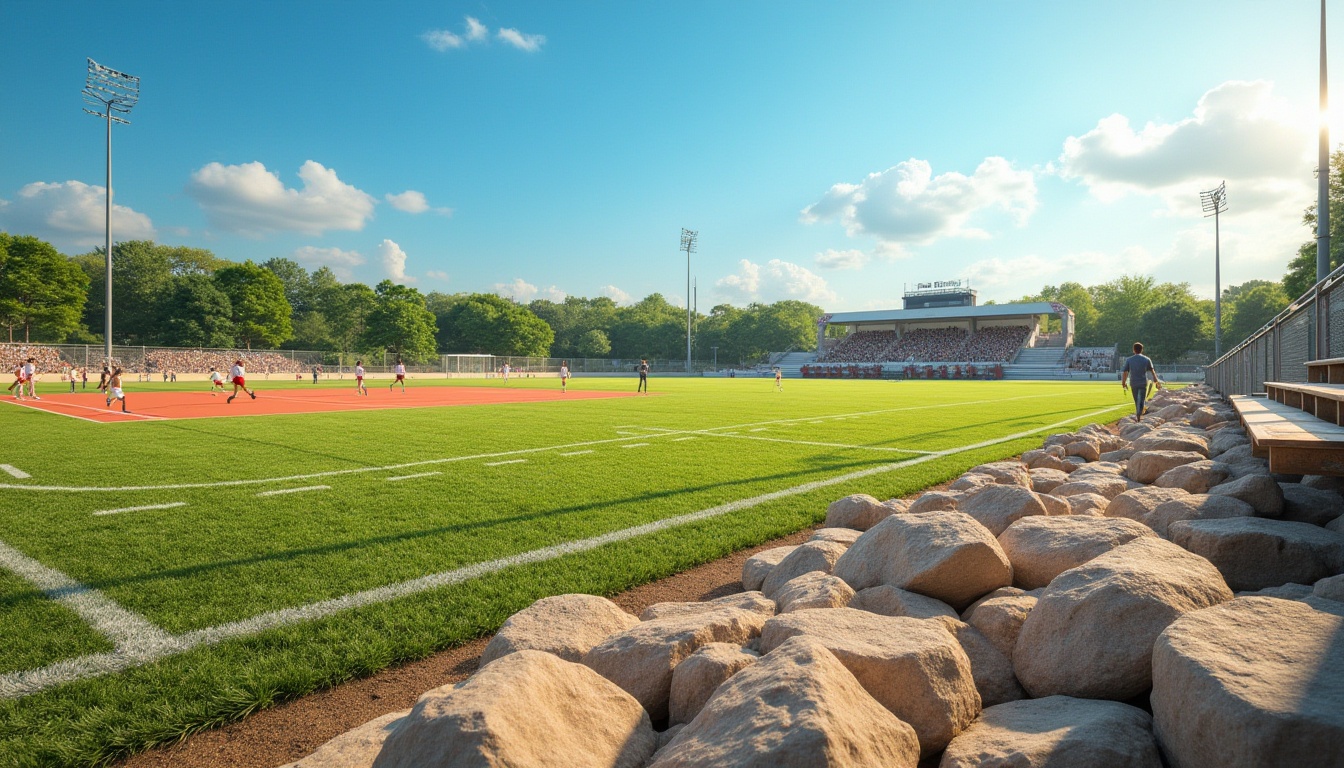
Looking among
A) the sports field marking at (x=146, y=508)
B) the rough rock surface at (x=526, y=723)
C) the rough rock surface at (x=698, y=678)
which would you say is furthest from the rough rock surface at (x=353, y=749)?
the sports field marking at (x=146, y=508)

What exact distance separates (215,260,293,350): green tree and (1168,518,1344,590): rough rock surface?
93.7 m

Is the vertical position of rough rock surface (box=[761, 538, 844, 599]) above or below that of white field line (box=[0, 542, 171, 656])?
above

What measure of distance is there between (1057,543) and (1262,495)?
204 centimetres

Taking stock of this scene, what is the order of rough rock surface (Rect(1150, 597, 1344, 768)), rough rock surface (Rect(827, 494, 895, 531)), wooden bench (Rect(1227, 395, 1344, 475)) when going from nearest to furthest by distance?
rough rock surface (Rect(1150, 597, 1344, 768)), wooden bench (Rect(1227, 395, 1344, 475)), rough rock surface (Rect(827, 494, 895, 531))

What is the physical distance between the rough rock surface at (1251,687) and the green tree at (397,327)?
8579cm

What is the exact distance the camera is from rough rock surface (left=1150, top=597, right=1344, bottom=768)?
1602 millimetres

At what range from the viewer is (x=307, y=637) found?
3.60 m

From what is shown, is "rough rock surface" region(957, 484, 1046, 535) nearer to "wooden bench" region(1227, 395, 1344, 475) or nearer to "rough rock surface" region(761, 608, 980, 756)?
"wooden bench" region(1227, 395, 1344, 475)

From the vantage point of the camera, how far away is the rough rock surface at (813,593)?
3193 mm

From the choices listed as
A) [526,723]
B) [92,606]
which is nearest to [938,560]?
[526,723]

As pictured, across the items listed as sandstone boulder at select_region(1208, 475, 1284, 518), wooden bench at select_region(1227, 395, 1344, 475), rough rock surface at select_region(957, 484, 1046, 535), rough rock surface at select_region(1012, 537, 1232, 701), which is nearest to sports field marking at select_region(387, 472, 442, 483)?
rough rock surface at select_region(957, 484, 1046, 535)

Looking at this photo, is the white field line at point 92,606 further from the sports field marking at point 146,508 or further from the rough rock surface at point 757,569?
the rough rock surface at point 757,569

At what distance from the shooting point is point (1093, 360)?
70.4 meters

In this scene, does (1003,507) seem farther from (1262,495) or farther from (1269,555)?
(1262,495)
